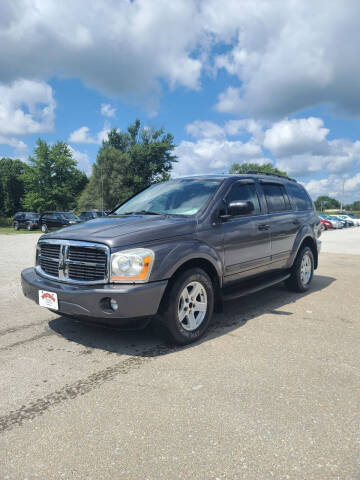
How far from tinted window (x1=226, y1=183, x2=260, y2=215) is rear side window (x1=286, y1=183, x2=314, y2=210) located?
1.24 m

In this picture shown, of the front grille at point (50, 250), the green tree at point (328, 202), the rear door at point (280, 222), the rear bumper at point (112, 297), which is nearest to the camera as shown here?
the rear bumper at point (112, 297)

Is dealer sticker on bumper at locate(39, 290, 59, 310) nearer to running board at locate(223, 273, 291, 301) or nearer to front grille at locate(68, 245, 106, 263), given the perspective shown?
front grille at locate(68, 245, 106, 263)

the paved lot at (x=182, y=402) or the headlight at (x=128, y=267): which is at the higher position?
the headlight at (x=128, y=267)

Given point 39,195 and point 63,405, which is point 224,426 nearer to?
point 63,405

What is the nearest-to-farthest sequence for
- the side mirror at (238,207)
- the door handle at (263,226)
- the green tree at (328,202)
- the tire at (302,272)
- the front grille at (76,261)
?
the front grille at (76,261) < the side mirror at (238,207) < the door handle at (263,226) < the tire at (302,272) < the green tree at (328,202)

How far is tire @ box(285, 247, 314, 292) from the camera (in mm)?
5832

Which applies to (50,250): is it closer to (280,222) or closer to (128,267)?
(128,267)

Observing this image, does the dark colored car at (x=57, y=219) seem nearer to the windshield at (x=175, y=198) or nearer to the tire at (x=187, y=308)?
the windshield at (x=175, y=198)

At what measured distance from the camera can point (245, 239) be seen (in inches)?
177

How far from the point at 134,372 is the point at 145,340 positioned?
0.72 m

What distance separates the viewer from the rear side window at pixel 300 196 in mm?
6000

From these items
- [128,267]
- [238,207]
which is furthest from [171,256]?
[238,207]

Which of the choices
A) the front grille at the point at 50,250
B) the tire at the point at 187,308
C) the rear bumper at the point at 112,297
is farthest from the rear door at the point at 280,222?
the front grille at the point at 50,250

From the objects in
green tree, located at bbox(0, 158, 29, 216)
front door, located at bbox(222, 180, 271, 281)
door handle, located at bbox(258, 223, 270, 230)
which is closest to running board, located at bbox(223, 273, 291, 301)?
front door, located at bbox(222, 180, 271, 281)
